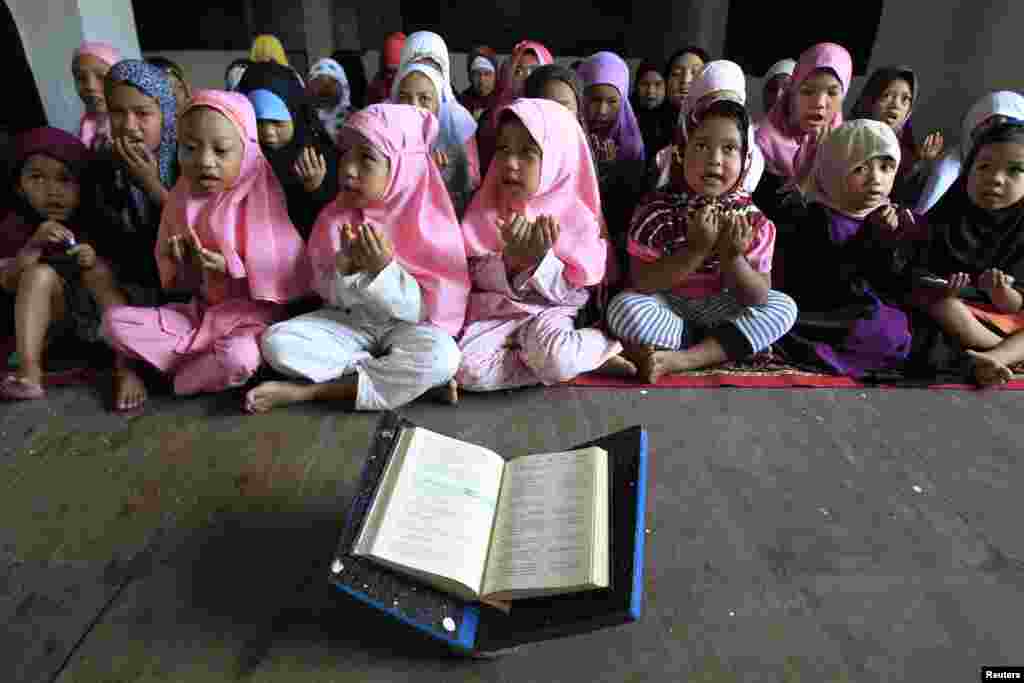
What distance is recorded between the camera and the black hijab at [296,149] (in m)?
2.13

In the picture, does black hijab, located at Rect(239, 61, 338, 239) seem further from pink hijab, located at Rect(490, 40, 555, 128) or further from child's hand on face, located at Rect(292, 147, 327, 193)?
pink hijab, located at Rect(490, 40, 555, 128)

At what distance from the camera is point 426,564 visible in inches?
40.8

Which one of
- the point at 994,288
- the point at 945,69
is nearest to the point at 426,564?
the point at 994,288

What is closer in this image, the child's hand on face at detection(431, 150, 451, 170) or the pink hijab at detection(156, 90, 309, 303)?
the pink hijab at detection(156, 90, 309, 303)

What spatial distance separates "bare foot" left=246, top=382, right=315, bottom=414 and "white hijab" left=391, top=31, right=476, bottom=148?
1.05 meters

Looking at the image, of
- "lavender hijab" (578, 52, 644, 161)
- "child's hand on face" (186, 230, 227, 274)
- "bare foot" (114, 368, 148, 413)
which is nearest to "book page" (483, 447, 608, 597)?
"child's hand on face" (186, 230, 227, 274)

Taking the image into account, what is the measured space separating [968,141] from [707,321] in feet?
5.28

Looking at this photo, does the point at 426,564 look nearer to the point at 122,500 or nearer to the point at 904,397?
the point at 122,500

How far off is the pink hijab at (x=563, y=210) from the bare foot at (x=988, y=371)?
1201 millimetres

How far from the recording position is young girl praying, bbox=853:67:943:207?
112 inches

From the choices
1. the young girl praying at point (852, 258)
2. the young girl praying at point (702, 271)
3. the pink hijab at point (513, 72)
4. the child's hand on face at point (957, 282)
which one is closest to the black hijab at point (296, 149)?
the pink hijab at point (513, 72)

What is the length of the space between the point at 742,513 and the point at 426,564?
2.58ft

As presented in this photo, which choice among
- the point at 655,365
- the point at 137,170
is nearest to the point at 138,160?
the point at 137,170

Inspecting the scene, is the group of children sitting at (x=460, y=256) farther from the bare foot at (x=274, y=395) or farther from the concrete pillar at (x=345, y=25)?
the concrete pillar at (x=345, y=25)
